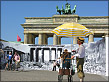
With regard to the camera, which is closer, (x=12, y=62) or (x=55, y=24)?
(x=12, y=62)

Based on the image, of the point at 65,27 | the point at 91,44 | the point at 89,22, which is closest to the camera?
the point at 65,27

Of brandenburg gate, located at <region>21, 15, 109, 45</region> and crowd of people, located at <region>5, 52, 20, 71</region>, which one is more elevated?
brandenburg gate, located at <region>21, 15, 109, 45</region>

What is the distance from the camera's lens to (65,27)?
10844 millimetres

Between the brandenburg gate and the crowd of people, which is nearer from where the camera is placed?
the crowd of people

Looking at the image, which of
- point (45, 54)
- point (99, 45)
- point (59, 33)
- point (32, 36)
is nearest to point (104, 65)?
point (99, 45)

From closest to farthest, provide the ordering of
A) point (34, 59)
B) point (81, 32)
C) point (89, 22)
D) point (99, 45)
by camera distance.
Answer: point (81, 32) < point (99, 45) < point (34, 59) < point (89, 22)

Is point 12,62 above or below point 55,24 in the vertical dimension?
below

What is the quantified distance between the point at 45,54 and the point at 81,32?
10482 millimetres

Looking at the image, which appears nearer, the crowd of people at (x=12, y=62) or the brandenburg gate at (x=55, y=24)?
the crowd of people at (x=12, y=62)

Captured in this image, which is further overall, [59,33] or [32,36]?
[32,36]

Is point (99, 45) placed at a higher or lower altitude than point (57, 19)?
lower

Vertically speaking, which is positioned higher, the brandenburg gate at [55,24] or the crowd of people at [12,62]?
the brandenburg gate at [55,24]

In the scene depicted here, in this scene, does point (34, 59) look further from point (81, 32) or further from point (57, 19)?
point (57, 19)

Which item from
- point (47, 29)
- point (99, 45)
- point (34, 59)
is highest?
point (47, 29)
